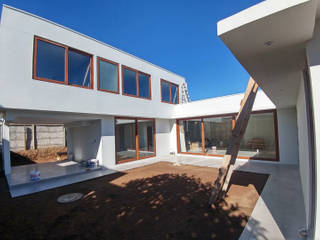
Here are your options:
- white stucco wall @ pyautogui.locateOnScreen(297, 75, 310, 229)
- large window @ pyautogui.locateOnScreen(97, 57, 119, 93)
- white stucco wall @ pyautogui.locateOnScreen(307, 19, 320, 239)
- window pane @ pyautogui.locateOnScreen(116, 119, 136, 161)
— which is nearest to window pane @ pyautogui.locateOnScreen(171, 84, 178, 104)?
window pane @ pyautogui.locateOnScreen(116, 119, 136, 161)

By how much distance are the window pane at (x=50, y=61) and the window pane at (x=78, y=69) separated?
0.28 m

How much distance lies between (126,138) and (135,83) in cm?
294

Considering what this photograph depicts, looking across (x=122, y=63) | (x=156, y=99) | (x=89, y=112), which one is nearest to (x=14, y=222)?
(x=89, y=112)

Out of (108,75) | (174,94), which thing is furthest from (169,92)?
(108,75)

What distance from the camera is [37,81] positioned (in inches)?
200

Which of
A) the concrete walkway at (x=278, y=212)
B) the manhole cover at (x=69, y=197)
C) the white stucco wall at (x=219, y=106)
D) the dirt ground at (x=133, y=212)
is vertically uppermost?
the white stucco wall at (x=219, y=106)

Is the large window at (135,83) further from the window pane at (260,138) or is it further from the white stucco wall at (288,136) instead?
the white stucco wall at (288,136)

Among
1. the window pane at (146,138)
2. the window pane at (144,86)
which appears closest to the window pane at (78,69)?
the window pane at (144,86)

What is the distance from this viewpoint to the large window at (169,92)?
10174 mm

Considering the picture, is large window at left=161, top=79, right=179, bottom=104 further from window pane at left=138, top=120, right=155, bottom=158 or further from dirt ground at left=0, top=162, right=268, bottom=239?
dirt ground at left=0, top=162, right=268, bottom=239

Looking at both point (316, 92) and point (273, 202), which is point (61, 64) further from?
point (273, 202)

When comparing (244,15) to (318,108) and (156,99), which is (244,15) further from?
(156,99)

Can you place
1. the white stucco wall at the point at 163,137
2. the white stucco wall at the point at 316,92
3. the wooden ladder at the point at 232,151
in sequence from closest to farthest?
1. the white stucco wall at the point at 316,92
2. the wooden ladder at the point at 232,151
3. the white stucco wall at the point at 163,137

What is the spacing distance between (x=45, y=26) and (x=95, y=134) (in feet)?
14.7
